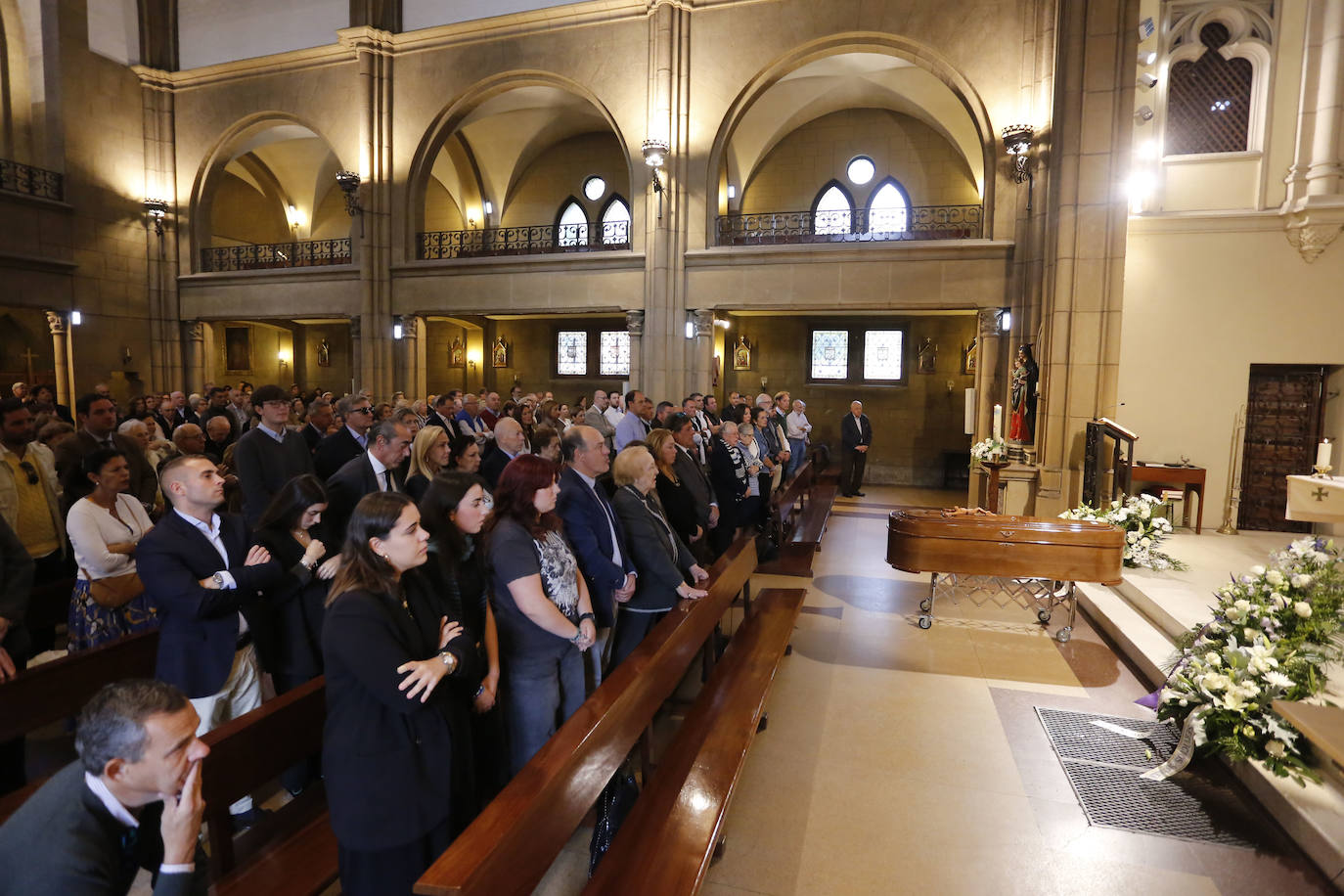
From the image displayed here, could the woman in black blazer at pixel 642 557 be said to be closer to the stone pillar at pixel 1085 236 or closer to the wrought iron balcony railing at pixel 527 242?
the stone pillar at pixel 1085 236

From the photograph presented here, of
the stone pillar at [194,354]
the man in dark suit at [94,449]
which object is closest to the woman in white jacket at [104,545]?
the man in dark suit at [94,449]

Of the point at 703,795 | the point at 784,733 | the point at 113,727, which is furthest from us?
the point at 784,733

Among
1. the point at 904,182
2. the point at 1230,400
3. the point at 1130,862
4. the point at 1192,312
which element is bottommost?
the point at 1130,862

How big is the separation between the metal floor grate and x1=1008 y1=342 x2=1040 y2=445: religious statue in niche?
5205 millimetres

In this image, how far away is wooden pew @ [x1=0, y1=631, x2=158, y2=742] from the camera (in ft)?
9.11

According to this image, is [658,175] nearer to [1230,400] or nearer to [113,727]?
[1230,400]

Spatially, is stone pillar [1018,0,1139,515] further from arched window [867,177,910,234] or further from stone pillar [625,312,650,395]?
arched window [867,177,910,234]

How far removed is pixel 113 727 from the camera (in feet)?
4.78

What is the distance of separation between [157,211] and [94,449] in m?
13.8

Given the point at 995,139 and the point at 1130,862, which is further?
the point at 995,139

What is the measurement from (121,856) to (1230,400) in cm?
1202

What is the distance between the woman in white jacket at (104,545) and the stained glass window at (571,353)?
1397 cm

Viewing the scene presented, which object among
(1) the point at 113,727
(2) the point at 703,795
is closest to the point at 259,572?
(1) the point at 113,727

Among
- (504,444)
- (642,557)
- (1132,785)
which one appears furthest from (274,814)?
(1132,785)
